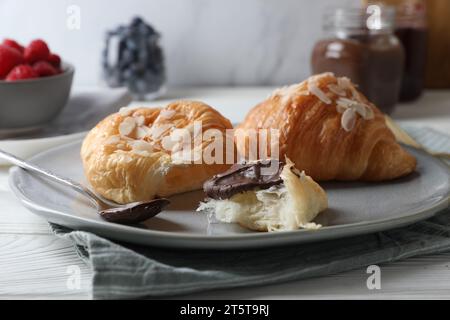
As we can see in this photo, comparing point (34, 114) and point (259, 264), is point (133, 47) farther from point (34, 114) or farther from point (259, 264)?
point (259, 264)

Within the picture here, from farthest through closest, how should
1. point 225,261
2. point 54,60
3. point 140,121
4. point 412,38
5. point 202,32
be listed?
point 202,32, point 412,38, point 54,60, point 140,121, point 225,261

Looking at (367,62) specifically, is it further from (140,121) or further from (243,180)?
(243,180)

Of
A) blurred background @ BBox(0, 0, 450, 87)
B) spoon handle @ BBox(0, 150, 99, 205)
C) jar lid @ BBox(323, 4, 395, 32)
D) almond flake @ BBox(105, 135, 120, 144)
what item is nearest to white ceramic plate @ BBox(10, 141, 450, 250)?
spoon handle @ BBox(0, 150, 99, 205)

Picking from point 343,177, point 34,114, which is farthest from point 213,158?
point 34,114

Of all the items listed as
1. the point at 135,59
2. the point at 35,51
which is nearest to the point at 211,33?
the point at 135,59

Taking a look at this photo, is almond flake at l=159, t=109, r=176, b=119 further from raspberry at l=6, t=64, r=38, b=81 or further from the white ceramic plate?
raspberry at l=6, t=64, r=38, b=81

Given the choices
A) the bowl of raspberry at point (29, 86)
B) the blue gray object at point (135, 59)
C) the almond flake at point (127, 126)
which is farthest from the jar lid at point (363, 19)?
the almond flake at point (127, 126)

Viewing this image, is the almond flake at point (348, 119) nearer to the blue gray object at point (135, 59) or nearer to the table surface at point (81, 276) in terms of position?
the table surface at point (81, 276)
